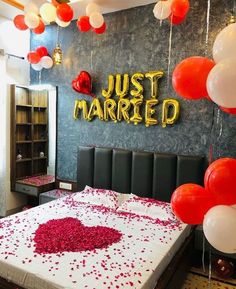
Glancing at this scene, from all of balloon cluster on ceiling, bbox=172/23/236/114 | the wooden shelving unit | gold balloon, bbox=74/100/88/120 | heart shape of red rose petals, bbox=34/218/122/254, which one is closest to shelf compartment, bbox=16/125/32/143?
the wooden shelving unit

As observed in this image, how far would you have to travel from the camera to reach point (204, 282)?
2.48 meters

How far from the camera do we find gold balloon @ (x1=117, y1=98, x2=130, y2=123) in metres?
3.27

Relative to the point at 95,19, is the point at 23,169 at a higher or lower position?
lower

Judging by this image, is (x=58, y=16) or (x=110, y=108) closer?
(x=58, y=16)

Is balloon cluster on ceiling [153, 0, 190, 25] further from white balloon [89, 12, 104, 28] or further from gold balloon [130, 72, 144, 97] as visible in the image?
gold balloon [130, 72, 144, 97]

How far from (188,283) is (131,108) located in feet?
6.47

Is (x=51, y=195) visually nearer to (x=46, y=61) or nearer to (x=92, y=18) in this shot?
(x=46, y=61)

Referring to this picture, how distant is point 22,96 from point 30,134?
0.57 meters

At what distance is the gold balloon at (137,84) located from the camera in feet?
10.4

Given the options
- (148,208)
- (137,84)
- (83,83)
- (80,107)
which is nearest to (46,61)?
(83,83)

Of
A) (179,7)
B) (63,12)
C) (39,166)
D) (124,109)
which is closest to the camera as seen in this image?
(179,7)

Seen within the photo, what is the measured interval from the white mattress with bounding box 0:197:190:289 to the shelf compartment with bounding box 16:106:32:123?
5.75 feet

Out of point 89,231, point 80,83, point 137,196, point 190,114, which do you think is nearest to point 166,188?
point 137,196

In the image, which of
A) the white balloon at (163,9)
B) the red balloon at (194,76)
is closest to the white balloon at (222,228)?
the red balloon at (194,76)
